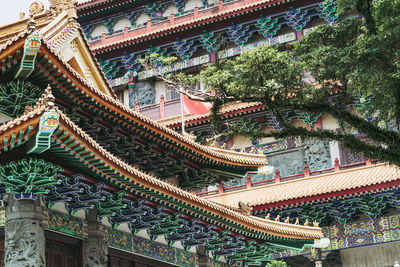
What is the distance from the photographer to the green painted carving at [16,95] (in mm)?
14945

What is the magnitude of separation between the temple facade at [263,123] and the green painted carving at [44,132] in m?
8.04

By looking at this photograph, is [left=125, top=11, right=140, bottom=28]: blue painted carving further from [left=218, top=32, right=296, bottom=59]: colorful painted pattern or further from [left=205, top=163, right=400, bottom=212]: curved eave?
[left=205, top=163, right=400, bottom=212]: curved eave

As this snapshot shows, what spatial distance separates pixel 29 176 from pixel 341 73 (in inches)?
275

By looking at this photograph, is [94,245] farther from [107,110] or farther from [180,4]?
[180,4]

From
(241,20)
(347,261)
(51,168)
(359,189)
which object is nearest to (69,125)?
(51,168)

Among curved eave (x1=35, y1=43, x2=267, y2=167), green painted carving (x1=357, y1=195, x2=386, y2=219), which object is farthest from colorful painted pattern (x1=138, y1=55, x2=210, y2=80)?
curved eave (x1=35, y1=43, x2=267, y2=167)

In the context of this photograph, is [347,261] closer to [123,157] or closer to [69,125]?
[123,157]

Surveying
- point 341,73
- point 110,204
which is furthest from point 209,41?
point 110,204

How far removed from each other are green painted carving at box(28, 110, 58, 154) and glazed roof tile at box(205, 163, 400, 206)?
12.4 meters

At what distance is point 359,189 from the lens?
917 inches

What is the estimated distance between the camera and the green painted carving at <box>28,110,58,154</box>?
12.0m

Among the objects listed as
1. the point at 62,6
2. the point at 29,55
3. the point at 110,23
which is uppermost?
the point at 110,23

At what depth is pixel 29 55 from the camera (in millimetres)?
13992

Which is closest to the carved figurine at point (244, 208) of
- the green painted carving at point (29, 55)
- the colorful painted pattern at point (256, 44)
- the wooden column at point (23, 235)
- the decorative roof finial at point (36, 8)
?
the decorative roof finial at point (36, 8)
